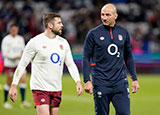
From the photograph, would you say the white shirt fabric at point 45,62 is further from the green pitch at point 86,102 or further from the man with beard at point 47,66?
the green pitch at point 86,102

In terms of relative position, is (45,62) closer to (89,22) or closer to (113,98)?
(113,98)

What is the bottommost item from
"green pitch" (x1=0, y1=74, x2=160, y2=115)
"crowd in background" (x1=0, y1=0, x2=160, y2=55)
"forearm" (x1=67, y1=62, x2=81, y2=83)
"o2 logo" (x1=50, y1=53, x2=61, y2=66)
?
"green pitch" (x1=0, y1=74, x2=160, y2=115)

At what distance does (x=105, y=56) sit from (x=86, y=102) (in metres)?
6.43

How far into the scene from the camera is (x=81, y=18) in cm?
2177

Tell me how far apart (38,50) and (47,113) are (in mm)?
932

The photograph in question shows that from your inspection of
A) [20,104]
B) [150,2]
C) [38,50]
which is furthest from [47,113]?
[150,2]

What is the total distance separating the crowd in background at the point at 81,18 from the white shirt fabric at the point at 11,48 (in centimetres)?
769

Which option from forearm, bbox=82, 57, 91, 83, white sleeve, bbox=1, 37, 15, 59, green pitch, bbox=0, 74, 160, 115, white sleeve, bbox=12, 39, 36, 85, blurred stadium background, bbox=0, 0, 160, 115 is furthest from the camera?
blurred stadium background, bbox=0, 0, 160, 115

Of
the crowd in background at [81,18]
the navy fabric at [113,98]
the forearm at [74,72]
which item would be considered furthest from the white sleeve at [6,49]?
the crowd in background at [81,18]

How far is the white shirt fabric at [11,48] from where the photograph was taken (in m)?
12.1

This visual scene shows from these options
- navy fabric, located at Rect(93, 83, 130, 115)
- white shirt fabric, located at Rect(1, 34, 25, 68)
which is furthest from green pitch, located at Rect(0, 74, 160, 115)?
navy fabric, located at Rect(93, 83, 130, 115)

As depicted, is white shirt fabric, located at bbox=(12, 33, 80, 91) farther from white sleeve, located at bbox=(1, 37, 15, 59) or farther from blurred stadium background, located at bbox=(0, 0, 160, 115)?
blurred stadium background, located at bbox=(0, 0, 160, 115)

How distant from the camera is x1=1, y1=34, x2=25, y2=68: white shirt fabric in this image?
39.8ft

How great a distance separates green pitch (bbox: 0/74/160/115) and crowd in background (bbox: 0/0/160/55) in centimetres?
343
